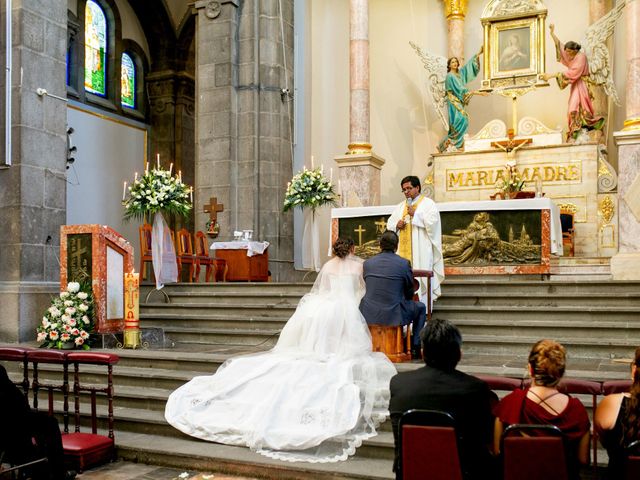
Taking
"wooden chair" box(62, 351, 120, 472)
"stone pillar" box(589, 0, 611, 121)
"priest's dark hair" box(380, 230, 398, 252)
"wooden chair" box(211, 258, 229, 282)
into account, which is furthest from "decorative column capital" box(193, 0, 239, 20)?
"wooden chair" box(62, 351, 120, 472)

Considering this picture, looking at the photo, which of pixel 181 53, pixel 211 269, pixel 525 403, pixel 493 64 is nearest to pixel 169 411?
pixel 525 403

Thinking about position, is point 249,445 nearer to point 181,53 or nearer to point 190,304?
point 190,304

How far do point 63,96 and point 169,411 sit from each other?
566 centimetres

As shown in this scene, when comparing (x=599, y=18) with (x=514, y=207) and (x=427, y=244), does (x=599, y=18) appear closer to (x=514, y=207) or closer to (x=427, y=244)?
(x=514, y=207)

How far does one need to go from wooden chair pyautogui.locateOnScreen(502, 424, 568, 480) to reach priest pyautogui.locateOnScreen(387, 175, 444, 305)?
5011 mm

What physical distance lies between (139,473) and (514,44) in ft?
34.8

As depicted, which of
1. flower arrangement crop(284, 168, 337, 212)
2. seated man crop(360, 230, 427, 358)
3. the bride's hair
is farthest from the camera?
flower arrangement crop(284, 168, 337, 212)

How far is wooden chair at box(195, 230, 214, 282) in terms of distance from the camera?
12.2 metres

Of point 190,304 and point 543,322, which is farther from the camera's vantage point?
point 190,304

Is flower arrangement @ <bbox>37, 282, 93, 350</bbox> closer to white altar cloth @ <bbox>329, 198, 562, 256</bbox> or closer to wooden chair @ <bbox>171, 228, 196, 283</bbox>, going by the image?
wooden chair @ <bbox>171, 228, 196, 283</bbox>

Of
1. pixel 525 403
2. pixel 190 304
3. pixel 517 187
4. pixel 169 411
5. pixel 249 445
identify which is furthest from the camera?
pixel 517 187

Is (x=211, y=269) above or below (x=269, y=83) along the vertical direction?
below

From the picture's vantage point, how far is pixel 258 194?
13422mm

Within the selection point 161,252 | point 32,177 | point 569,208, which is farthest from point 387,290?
point 569,208
